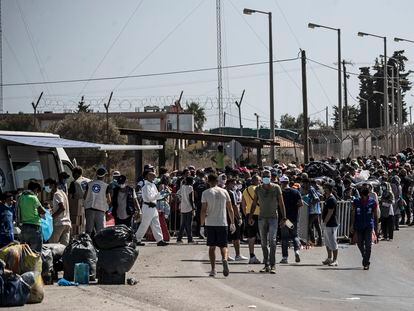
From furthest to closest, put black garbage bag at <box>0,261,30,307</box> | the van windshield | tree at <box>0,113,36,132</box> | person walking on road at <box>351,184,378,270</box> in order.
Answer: tree at <box>0,113,36,132</box>
person walking on road at <box>351,184,378,270</box>
the van windshield
black garbage bag at <box>0,261,30,307</box>

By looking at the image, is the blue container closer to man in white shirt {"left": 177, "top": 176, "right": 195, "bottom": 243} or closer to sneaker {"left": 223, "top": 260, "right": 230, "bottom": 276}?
sneaker {"left": 223, "top": 260, "right": 230, "bottom": 276}

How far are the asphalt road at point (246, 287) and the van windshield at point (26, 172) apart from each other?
277 centimetres

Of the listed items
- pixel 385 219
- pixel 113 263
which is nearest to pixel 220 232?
pixel 113 263

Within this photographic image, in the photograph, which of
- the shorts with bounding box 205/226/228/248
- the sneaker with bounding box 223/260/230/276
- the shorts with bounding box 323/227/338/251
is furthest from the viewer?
the shorts with bounding box 323/227/338/251

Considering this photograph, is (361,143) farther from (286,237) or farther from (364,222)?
(286,237)

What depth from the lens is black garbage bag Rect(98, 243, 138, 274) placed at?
581 inches

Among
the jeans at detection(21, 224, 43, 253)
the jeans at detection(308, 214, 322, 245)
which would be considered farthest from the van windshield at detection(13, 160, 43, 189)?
the jeans at detection(308, 214, 322, 245)

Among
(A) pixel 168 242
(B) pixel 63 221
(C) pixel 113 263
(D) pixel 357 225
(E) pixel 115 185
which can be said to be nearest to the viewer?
(C) pixel 113 263

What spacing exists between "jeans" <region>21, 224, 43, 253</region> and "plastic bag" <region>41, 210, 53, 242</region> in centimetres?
80

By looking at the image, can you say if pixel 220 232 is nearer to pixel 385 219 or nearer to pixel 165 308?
pixel 165 308

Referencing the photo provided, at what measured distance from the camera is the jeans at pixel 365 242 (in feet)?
62.7

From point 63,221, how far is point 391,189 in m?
14.3

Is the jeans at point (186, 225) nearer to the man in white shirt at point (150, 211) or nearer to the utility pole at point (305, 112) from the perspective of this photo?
the man in white shirt at point (150, 211)

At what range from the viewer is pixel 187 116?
97562 millimetres
